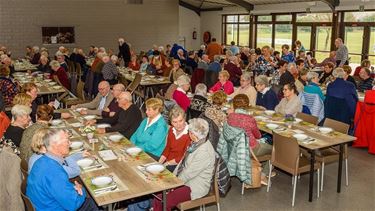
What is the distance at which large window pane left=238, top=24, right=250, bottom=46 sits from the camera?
18203 mm

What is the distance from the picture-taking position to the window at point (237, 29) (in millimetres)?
18255

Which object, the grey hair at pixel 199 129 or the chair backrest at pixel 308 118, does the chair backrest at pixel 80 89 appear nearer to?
the chair backrest at pixel 308 118

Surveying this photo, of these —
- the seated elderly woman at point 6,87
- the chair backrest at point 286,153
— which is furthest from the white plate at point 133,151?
the seated elderly woman at point 6,87

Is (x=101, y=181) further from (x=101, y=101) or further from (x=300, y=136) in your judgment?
(x=101, y=101)

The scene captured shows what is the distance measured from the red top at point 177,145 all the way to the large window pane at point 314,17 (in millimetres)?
10953

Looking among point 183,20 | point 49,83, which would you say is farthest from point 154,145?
point 183,20

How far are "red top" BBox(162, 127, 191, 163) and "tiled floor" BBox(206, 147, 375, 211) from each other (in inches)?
30.6

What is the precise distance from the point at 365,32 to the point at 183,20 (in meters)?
10.3

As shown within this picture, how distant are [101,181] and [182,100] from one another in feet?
9.89

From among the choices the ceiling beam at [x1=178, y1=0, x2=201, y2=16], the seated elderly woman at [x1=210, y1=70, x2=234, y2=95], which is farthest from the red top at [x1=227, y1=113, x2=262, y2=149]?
the ceiling beam at [x1=178, y1=0, x2=201, y2=16]

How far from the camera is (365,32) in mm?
12320

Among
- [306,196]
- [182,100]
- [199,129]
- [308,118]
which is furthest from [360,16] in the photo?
[199,129]

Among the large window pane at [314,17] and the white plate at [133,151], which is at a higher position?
the large window pane at [314,17]

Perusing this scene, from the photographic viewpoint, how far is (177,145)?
4301mm
